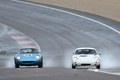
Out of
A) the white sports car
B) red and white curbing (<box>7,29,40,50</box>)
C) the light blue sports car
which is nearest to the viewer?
the white sports car

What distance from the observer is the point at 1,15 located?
49.5 meters

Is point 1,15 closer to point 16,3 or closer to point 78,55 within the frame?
point 16,3

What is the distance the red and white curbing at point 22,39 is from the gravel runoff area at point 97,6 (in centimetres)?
1102

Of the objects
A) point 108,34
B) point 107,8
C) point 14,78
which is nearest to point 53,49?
point 108,34

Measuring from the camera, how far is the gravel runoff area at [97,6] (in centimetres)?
4628

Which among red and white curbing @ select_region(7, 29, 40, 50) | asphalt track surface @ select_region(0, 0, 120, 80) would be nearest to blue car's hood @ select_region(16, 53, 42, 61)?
asphalt track surface @ select_region(0, 0, 120, 80)

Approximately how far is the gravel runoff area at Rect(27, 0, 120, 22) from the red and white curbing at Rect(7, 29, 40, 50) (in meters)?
11.0

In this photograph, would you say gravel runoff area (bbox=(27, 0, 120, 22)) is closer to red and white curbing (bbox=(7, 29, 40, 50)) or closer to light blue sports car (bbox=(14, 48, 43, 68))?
red and white curbing (bbox=(7, 29, 40, 50))

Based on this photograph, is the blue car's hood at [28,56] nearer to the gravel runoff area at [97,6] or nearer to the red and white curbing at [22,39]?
the red and white curbing at [22,39]

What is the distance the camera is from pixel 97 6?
48.4m

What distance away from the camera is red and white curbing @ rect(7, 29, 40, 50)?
3550 centimetres

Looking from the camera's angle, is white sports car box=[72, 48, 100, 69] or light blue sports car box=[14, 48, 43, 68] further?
light blue sports car box=[14, 48, 43, 68]

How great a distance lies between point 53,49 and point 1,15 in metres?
17.8

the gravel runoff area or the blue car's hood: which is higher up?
the gravel runoff area
